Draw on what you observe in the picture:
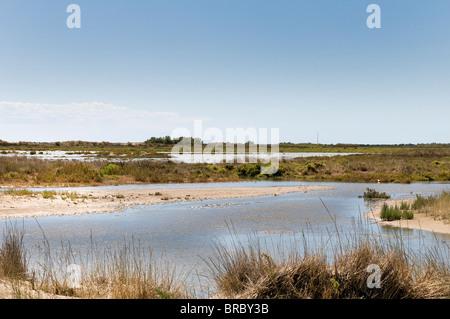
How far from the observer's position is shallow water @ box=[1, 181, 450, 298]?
41.7 feet

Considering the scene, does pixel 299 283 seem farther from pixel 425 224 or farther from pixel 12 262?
pixel 425 224

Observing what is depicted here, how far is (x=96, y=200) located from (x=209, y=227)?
10.7 meters

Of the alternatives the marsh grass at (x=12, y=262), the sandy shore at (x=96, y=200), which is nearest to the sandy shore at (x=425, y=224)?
the marsh grass at (x=12, y=262)

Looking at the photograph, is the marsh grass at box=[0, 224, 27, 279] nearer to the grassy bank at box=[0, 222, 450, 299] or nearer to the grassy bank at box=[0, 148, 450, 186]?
the grassy bank at box=[0, 222, 450, 299]

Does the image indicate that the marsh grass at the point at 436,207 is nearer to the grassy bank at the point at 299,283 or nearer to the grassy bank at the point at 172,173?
the grassy bank at the point at 299,283

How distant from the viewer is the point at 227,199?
28.0 meters

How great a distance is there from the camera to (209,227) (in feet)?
56.0

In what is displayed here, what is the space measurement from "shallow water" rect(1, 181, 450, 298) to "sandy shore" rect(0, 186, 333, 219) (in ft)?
4.64

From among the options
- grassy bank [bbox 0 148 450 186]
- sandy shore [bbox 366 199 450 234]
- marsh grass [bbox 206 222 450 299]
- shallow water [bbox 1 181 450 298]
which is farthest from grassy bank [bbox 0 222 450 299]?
grassy bank [bbox 0 148 450 186]

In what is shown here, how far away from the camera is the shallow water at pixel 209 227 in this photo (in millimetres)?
12719

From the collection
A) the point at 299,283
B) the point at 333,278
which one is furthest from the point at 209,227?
the point at 333,278

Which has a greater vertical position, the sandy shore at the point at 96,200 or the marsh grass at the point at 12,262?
the marsh grass at the point at 12,262

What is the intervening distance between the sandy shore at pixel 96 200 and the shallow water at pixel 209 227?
141 cm
